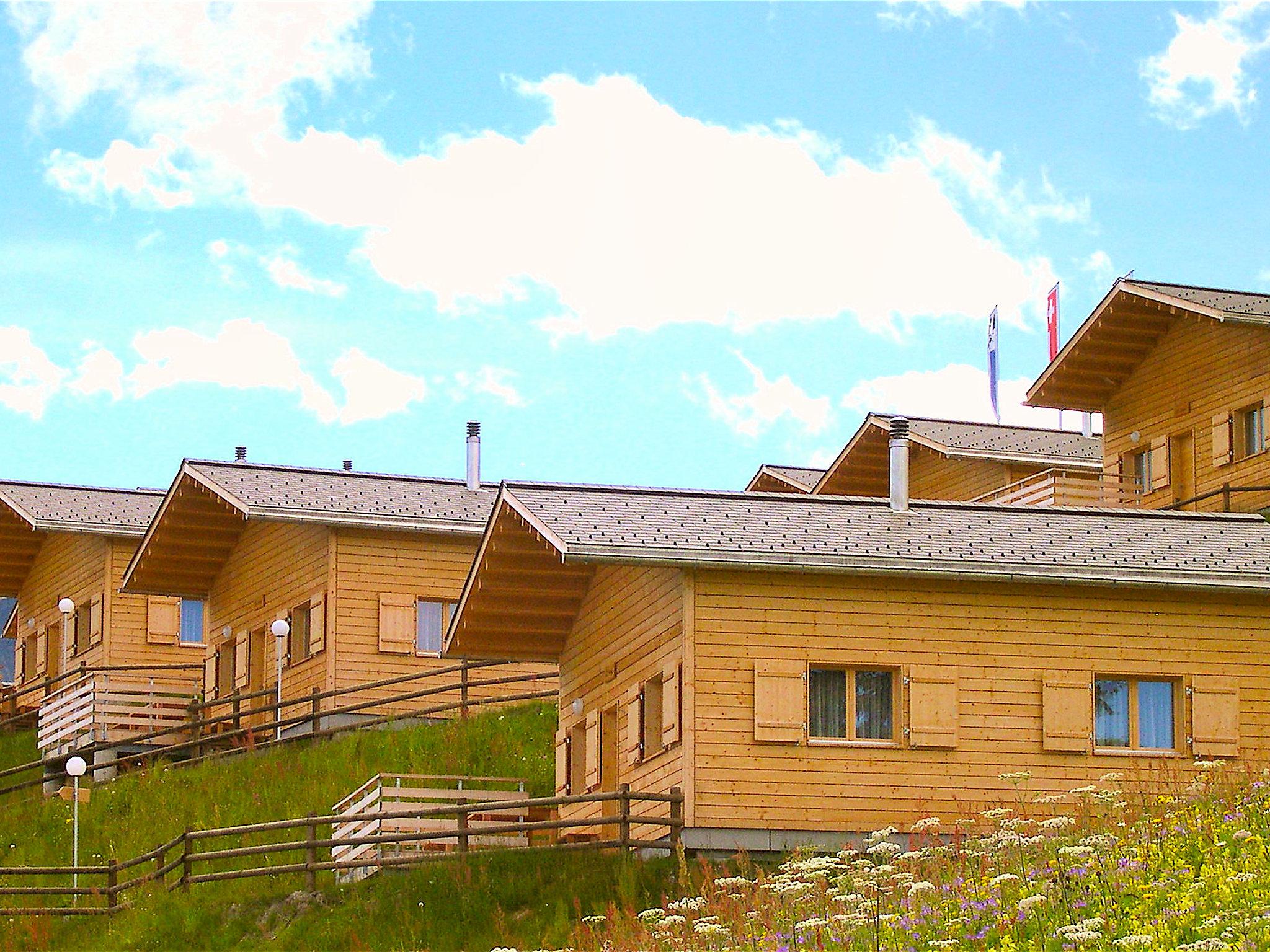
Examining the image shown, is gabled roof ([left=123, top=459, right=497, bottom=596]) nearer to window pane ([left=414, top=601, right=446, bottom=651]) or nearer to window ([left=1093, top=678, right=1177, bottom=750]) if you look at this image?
window pane ([left=414, top=601, right=446, bottom=651])

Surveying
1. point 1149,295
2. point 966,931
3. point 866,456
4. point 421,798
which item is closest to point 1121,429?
point 1149,295

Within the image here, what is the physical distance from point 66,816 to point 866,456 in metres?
20.5

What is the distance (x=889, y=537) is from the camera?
2977cm

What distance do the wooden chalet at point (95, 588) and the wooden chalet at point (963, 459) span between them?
1492 centimetres

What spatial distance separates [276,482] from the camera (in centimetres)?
4259

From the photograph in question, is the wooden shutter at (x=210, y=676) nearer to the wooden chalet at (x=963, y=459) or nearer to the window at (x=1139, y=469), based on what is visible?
the wooden chalet at (x=963, y=459)

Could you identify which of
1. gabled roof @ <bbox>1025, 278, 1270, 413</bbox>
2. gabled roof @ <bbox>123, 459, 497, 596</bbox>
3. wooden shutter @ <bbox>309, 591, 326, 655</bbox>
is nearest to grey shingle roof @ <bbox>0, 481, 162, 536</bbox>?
gabled roof @ <bbox>123, 459, 497, 596</bbox>

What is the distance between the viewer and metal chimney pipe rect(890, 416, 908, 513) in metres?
31.6

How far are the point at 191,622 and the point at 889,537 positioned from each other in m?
24.7

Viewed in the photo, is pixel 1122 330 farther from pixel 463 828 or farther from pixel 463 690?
pixel 463 828

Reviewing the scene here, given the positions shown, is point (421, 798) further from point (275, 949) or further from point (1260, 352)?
point (1260, 352)

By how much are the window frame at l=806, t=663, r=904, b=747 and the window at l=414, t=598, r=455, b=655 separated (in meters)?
14.2

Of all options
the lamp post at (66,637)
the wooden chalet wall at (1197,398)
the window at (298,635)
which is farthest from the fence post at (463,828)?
the lamp post at (66,637)

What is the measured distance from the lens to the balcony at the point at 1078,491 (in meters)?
44.4
